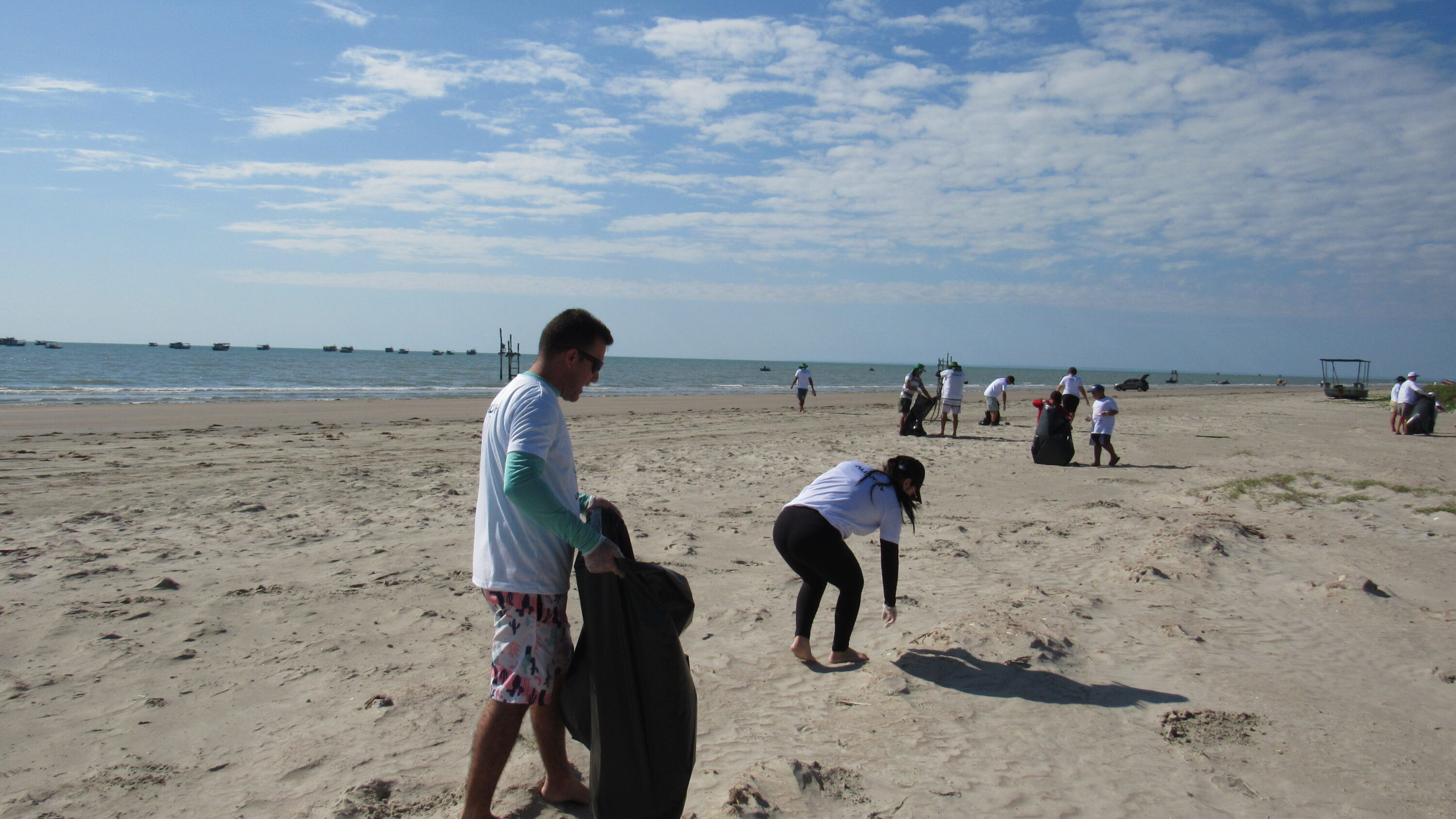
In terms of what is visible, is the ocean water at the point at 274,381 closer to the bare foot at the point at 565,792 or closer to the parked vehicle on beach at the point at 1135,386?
the parked vehicle on beach at the point at 1135,386

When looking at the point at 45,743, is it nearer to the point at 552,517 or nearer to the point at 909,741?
the point at 552,517

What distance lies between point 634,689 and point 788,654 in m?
2.17

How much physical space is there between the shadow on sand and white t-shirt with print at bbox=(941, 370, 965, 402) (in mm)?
11568

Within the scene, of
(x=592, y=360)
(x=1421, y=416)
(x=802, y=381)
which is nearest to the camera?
(x=592, y=360)

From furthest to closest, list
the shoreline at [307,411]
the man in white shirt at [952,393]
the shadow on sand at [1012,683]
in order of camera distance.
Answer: the shoreline at [307,411] < the man in white shirt at [952,393] < the shadow on sand at [1012,683]

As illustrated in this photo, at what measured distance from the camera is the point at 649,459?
38.4 feet

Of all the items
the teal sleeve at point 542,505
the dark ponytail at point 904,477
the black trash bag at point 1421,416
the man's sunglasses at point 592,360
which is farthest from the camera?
the black trash bag at point 1421,416

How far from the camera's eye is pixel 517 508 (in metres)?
2.32

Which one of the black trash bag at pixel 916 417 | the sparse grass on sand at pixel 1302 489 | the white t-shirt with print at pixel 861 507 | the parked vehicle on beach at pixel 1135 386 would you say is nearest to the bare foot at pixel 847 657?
the white t-shirt with print at pixel 861 507

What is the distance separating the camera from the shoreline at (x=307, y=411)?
54.3 ft

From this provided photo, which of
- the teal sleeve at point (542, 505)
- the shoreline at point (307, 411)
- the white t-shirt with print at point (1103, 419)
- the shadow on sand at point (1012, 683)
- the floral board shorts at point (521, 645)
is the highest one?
the teal sleeve at point (542, 505)

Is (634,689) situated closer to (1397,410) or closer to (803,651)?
(803,651)

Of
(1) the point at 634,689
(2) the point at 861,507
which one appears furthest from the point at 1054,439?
(1) the point at 634,689

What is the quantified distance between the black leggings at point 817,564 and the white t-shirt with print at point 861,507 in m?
0.06
